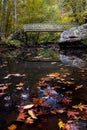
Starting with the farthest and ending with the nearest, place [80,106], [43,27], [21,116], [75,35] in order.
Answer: [43,27] < [75,35] < [80,106] < [21,116]

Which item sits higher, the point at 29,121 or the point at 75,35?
the point at 29,121

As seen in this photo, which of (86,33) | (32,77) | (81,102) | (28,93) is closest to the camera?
(81,102)

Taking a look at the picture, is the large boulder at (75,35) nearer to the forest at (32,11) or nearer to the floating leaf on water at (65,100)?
the forest at (32,11)

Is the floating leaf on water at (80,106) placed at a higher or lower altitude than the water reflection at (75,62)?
higher

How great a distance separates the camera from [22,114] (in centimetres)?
328

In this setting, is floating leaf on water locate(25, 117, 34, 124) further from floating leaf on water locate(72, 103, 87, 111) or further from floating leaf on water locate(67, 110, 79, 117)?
floating leaf on water locate(72, 103, 87, 111)

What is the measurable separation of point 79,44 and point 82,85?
24.1ft

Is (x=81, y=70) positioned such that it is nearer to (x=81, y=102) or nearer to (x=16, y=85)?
(x=16, y=85)

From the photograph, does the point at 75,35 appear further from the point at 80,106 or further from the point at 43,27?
the point at 80,106

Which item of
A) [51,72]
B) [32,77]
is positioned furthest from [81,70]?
[32,77]

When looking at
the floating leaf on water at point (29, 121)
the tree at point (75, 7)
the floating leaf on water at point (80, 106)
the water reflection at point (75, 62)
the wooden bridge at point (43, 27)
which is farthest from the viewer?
the tree at point (75, 7)

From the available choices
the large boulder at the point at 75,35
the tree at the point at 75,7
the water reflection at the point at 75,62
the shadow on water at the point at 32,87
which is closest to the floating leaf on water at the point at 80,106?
the shadow on water at the point at 32,87

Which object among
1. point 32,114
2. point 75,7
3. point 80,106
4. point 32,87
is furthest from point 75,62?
point 75,7

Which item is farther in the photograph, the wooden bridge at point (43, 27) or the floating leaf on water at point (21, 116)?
the wooden bridge at point (43, 27)
